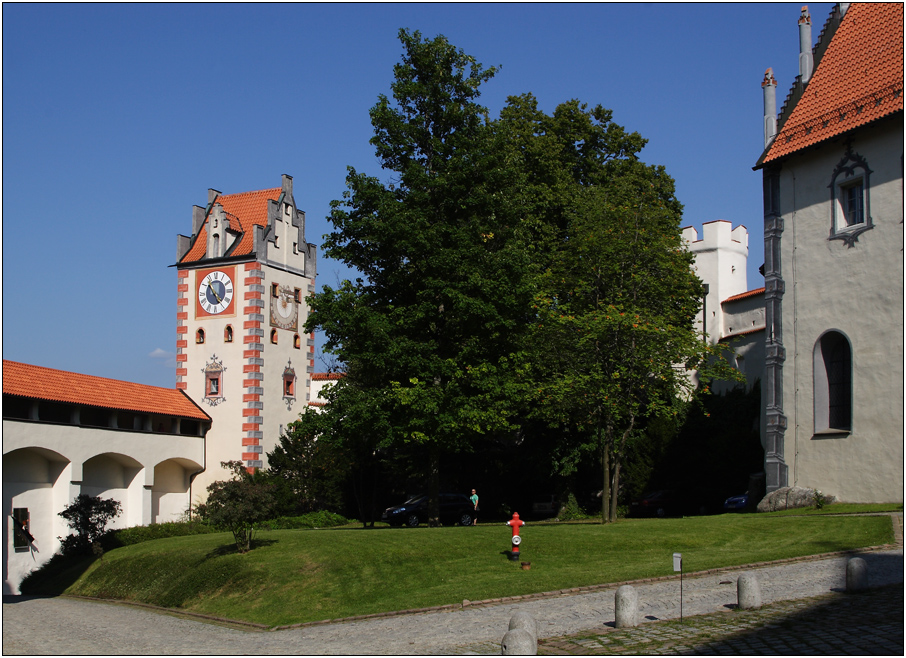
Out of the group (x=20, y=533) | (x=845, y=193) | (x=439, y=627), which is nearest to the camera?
(x=439, y=627)

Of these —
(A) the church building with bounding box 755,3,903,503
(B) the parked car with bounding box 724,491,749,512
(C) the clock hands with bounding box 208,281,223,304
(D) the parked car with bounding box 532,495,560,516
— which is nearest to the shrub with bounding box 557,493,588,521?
(D) the parked car with bounding box 532,495,560,516

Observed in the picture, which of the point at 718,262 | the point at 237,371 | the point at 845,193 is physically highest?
the point at 718,262

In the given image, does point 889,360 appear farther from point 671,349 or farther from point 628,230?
point 628,230

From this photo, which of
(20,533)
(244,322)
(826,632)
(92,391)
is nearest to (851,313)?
(826,632)

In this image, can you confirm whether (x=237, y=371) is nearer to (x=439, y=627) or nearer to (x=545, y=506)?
(x=545, y=506)

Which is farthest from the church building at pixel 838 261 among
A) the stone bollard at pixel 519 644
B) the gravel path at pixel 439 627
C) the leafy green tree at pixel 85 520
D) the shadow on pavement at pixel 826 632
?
the leafy green tree at pixel 85 520

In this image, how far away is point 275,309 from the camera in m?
49.2

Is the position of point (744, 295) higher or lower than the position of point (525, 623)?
higher

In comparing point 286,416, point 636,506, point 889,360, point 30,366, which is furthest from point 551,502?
point 30,366

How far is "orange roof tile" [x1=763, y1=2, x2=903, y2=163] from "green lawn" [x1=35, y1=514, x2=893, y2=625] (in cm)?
1301

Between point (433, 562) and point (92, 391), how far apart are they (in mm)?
22800

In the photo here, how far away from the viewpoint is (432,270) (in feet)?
105

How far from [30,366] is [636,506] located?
27.4m

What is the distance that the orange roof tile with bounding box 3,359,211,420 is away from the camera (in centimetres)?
3672
